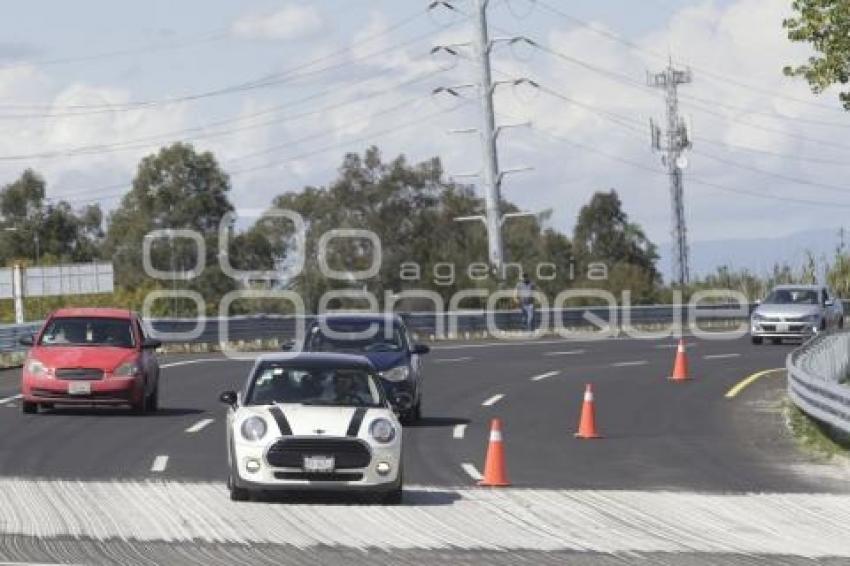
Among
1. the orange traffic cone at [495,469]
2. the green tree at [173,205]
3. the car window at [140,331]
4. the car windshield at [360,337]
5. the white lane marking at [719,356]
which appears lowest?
the orange traffic cone at [495,469]

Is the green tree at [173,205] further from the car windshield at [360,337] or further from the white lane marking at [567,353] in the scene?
the car windshield at [360,337]

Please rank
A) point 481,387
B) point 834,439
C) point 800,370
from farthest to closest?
point 481,387 → point 800,370 → point 834,439

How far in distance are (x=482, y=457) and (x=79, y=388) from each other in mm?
7206

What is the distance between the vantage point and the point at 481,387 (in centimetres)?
3553

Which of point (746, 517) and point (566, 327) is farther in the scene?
point (566, 327)

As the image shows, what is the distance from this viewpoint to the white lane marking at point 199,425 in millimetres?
26328

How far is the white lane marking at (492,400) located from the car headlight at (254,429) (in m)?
14.4

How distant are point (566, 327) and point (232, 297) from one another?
132ft

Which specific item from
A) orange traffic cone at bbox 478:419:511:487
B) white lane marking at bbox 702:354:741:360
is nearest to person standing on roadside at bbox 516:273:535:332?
white lane marking at bbox 702:354:741:360

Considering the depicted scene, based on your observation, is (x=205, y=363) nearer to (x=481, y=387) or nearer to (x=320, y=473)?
(x=481, y=387)

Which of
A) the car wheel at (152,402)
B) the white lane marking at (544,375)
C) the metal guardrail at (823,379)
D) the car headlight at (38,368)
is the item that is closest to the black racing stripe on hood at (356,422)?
the metal guardrail at (823,379)

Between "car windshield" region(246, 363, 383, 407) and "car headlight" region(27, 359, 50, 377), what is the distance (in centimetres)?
1006

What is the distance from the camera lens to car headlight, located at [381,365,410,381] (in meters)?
26.4

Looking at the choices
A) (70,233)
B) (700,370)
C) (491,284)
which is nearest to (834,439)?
(700,370)
